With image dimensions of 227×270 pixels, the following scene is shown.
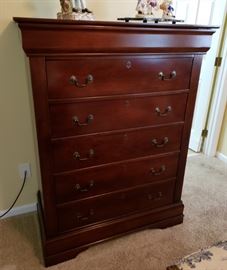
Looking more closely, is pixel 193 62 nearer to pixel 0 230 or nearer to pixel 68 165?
pixel 68 165

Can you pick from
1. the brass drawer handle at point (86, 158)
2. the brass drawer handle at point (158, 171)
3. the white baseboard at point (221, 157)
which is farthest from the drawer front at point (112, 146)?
the white baseboard at point (221, 157)

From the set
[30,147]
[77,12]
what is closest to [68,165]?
[30,147]

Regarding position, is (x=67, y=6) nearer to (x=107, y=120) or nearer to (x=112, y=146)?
(x=107, y=120)

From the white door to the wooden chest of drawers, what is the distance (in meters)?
1.27

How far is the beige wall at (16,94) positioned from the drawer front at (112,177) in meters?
0.31

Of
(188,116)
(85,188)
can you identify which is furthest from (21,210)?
(188,116)

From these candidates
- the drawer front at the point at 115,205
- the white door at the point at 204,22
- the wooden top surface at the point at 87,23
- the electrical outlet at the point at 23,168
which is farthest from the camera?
the white door at the point at 204,22

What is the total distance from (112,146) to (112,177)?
207 mm

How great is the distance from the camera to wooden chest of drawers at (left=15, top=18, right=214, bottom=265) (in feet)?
3.68

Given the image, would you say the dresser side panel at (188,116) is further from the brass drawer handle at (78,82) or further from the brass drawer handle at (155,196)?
the brass drawer handle at (78,82)

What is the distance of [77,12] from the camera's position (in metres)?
1.24

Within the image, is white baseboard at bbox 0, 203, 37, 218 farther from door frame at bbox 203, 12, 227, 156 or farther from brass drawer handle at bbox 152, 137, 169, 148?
door frame at bbox 203, 12, 227, 156

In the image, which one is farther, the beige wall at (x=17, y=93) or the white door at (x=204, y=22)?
the white door at (x=204, y=22)

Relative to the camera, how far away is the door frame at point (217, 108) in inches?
96.3
